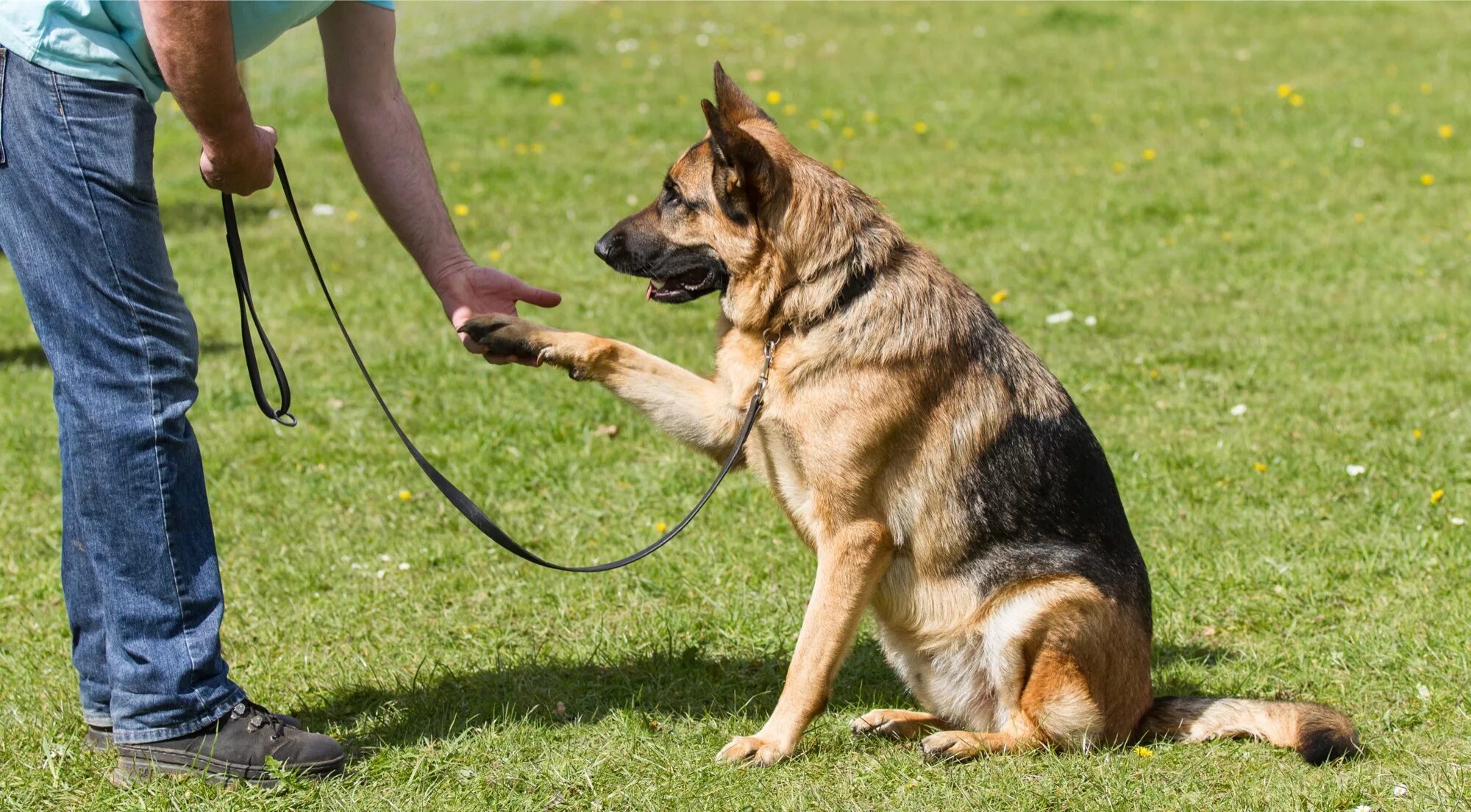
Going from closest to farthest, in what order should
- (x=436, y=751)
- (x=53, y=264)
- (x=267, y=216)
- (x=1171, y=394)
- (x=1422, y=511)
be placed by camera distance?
(x=53, y=264) → (x=436, y=751) → (x=1422, y=511) → (x=1171, y=394) → (x=267, y=216)

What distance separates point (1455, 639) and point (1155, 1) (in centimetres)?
1357

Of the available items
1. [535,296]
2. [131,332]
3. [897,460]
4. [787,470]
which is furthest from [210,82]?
[897,460]

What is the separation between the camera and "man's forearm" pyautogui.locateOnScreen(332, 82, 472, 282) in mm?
3730

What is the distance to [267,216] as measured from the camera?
10094 millimetres

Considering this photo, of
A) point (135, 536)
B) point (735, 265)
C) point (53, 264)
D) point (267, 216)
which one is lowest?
point (267, 216)

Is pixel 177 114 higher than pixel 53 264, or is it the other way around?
pixel 53 264

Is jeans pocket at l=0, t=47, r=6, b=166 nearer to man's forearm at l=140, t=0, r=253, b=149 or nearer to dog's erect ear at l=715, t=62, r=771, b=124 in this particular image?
man's forearm at l=140, t=0, r=253, b=149

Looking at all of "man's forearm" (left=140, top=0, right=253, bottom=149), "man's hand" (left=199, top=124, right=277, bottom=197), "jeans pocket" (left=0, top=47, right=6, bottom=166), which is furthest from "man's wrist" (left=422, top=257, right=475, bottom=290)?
"jeans pocket" (left=0, top=47, right=6, bottom=166)

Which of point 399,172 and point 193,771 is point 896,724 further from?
point 399,172

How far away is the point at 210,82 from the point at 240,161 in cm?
27

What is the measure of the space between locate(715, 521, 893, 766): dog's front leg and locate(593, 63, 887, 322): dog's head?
2.37ft

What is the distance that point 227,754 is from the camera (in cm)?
333

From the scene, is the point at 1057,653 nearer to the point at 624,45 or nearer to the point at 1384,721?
the point at 1384,721

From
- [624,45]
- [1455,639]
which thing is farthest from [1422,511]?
[624,45]
